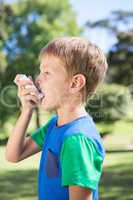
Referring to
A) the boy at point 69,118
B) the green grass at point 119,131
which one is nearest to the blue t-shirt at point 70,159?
the boy at point 69,118

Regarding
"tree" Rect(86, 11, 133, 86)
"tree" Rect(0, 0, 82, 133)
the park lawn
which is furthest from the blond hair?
"tree" Rect(86, 11, 133, 86)

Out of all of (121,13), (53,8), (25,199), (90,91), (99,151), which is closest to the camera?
(99,151)

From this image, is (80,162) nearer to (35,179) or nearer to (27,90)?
(27,90)

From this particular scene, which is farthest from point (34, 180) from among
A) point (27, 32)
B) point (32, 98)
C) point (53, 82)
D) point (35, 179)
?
point (27, 32)

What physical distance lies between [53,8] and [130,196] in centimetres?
2152

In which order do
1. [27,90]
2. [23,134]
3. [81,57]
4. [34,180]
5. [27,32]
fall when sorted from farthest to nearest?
[27,32] → [34,180] → [23,134] → [27,90] → [81,57]

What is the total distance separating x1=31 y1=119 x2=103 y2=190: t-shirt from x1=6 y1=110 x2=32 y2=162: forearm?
42 cm

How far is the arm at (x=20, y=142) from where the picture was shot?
2.15 m

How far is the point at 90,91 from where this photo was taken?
1912mm

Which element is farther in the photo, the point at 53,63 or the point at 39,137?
the point at 39,137

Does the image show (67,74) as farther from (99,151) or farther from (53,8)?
(53,8)

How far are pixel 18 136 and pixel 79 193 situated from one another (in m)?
0.56

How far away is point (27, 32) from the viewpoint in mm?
24656

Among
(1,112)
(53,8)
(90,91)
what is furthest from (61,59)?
(53,8)
